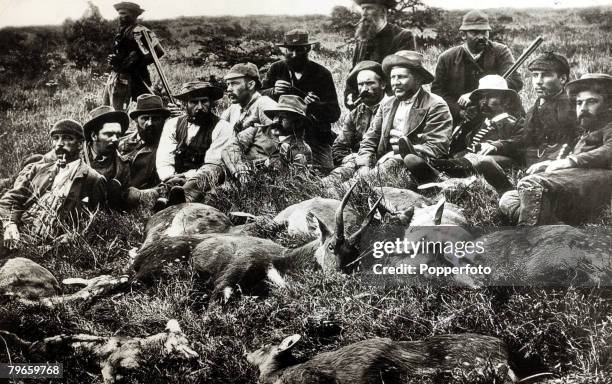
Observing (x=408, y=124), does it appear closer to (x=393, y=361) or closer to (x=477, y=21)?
(x=477, y=21)

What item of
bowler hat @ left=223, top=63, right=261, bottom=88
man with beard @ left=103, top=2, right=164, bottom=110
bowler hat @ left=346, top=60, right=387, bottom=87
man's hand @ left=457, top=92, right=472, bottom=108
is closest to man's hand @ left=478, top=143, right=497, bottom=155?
man's hand @ left=457, top=92, right=472, bottom=108

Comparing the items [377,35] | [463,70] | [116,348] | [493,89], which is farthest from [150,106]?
[493,89]

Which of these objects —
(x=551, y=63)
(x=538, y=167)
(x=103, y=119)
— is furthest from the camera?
(x=103, y=119)

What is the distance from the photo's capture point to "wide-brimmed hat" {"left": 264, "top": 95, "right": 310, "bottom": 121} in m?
7.91

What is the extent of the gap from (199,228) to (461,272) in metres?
2.90

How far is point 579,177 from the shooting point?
6.47 metres

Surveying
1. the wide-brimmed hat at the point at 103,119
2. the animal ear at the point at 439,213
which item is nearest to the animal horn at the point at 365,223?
the animal ear at the point at 439,213

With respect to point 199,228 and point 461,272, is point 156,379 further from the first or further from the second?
point 461,272

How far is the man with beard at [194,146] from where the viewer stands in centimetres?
803

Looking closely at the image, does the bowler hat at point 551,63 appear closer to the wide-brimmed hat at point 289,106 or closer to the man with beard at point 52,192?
the wide-brimmed hat at point 289,106

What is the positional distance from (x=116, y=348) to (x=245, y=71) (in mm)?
3682

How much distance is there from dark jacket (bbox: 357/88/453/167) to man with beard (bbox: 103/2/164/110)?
117 inches

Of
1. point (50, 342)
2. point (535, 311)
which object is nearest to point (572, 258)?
point (535, 311)

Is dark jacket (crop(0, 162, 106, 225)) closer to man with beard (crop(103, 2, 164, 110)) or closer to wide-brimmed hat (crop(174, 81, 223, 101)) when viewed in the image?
man with beard (crop(103, 2, 164, 110))
